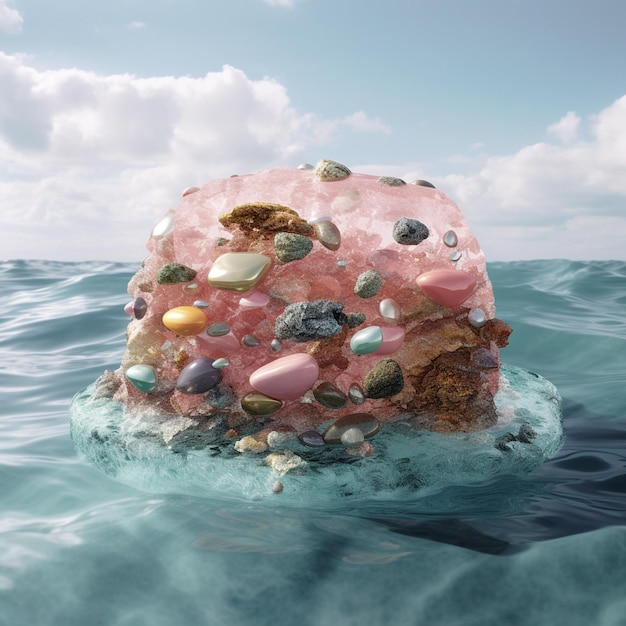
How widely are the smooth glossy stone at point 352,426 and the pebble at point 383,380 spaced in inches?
4.3

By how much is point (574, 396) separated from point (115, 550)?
337 centimetres

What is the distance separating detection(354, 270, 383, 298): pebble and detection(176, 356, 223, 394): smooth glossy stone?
0.75 metres

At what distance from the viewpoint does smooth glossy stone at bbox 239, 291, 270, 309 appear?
269cm

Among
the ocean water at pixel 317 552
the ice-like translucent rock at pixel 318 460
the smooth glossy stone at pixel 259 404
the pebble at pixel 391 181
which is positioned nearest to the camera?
the ocean water at pixel 317 552

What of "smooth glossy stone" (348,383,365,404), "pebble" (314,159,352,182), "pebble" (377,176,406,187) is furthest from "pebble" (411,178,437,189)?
"smooth glossy stone" (348,383,365,404)

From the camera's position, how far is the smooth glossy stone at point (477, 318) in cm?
280

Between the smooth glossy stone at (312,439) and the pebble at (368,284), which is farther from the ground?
the pebble at (368,284)

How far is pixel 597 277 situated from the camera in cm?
1075

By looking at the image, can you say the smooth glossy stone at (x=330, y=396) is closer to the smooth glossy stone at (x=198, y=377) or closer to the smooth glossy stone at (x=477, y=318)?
the smooth glossy stone at (x=198, y=377)

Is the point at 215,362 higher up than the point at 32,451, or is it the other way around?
the point at 215,362

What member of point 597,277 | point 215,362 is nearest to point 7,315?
point 215,362

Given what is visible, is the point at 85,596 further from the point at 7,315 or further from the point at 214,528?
the point at 7,315

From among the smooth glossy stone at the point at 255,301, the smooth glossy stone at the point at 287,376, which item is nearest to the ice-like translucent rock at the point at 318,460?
the smooth glossy stone at the point at 287,376

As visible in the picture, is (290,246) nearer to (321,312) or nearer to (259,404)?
(321,312)
